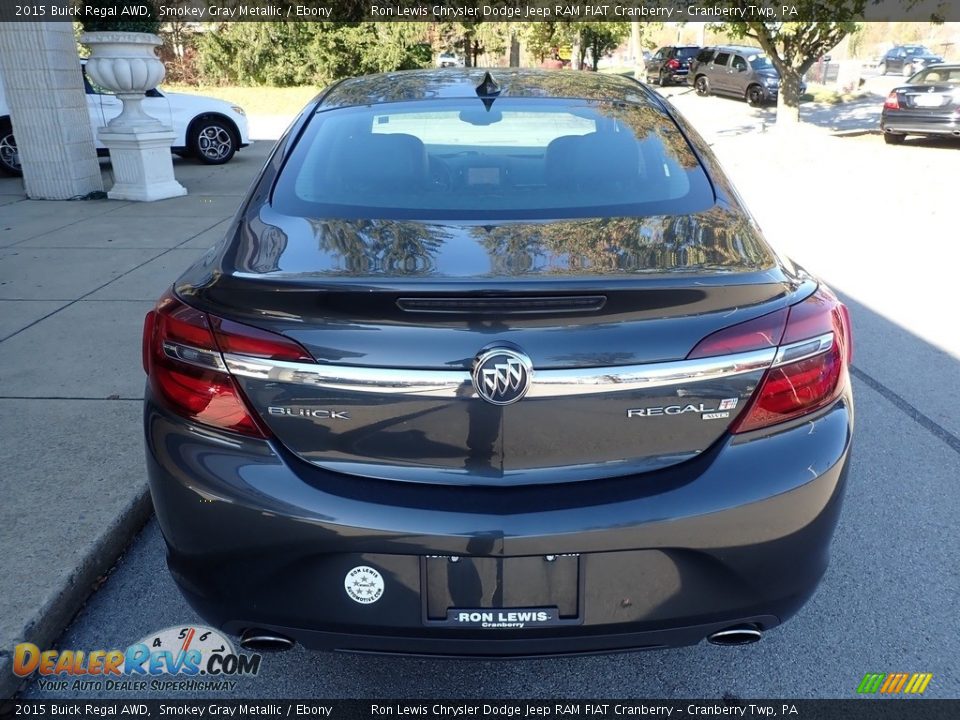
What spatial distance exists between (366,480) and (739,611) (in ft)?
3.13

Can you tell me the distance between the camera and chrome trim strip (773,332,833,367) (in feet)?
6.21

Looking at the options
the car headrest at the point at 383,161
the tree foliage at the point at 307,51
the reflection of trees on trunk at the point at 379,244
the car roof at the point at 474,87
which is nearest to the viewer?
the reflection of trees on trunk at the point at 379,244

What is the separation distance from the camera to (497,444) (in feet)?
5.94

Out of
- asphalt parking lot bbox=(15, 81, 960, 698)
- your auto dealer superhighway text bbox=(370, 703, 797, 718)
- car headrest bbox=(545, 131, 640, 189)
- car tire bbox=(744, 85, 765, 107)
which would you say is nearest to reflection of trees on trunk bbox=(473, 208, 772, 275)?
car headrest bbox=(545, 131, 640, 189)

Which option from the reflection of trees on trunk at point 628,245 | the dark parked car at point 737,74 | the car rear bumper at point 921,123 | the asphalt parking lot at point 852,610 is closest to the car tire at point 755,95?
the dark parked car at point 737,74

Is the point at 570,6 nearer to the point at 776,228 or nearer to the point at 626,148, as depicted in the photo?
the point at 776,228

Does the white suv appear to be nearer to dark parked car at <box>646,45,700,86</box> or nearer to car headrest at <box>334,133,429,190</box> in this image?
car headrest at <box>334,133,429,190</box>

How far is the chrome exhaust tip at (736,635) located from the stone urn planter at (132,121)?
31.1 ft

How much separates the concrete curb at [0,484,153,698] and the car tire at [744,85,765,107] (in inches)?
1089

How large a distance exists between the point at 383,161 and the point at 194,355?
1.14 meters

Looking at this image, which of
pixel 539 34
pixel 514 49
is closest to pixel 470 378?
pixel 514 49

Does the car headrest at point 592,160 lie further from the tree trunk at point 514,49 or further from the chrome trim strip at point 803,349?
the tree trunk at point 514,49

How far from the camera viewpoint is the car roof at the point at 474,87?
3.16 meters

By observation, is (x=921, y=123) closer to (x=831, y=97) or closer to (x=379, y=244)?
(x=831, y=97)
